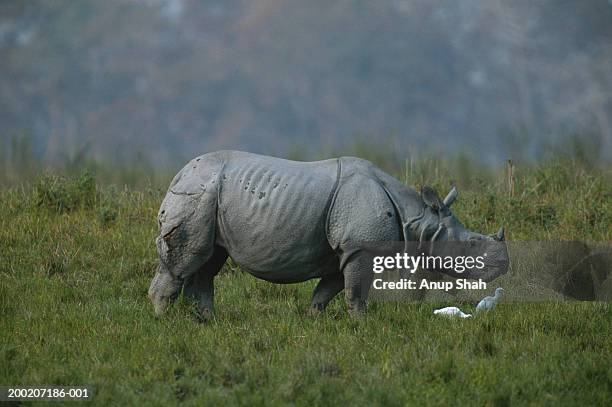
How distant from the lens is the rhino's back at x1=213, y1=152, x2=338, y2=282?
25.4ft

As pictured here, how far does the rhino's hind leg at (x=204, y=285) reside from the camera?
816cm

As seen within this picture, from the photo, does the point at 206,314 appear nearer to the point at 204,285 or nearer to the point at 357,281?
the point at 204,285

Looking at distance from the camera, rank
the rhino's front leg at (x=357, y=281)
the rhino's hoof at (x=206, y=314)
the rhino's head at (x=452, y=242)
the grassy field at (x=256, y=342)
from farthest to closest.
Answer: the rhino's hoof at (x=206, y=314), the rhino's head at (x=452, y=242), the rhino's front leg at (x=357, y=281), the grassy field at (x=256, y=342)

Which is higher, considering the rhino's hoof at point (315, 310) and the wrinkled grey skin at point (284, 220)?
the wrinkled grey skin at point (284, 220)

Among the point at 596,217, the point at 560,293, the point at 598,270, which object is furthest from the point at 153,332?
the point at 596,217

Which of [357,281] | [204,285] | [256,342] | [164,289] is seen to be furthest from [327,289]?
[164,289]

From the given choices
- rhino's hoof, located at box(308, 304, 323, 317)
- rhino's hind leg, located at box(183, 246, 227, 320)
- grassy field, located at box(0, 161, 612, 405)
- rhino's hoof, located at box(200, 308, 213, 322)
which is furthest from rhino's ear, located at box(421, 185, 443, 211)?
rhino's hoof, located at box(200, 308, 213, 322)

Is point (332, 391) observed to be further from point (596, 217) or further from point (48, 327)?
point (596, 217)

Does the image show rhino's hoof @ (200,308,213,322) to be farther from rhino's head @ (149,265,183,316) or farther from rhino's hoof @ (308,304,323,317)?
rhino's hoof @ (308,304,323,317)

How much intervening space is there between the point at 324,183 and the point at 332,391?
7.66 ft

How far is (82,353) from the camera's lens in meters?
6.92

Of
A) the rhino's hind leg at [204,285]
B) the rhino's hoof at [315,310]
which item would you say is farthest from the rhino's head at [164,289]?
the rhino's hoof at [315,310]

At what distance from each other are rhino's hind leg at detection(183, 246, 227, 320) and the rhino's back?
37cm

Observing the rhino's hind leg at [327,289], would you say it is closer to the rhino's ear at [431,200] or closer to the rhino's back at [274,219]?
the rhino's back at [274,219]
